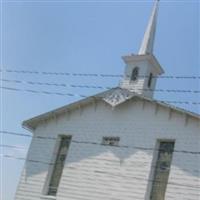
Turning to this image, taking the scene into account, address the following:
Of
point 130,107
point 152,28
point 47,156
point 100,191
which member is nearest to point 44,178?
point 47,156

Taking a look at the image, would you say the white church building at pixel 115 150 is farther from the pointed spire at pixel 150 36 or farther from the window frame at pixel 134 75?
the pointed spire at pixel 150 36

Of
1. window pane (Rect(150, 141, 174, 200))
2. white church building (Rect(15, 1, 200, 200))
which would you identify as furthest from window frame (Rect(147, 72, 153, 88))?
window pane (Rect(150, 141, 174, 200))

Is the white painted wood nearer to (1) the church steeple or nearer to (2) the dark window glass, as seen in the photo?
(2) the dark window glass

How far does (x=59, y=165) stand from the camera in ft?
77.7

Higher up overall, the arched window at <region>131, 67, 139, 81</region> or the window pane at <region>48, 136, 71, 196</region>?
the arched window at <region>131, 67, 139, 81</region>

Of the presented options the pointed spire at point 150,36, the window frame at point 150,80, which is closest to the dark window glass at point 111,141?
the window frame at point 150,80

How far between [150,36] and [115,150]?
1003 cm

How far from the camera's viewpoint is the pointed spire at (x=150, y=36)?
2872 centimetres

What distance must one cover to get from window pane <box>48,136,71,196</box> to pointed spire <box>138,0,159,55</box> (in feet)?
23.8

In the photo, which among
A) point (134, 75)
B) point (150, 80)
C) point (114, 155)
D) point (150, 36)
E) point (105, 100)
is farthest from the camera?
point (150, 36)

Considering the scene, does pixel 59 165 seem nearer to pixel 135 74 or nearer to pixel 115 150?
pixel 115 150

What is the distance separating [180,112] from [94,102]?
15.0 ft

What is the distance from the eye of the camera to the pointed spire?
28.7m

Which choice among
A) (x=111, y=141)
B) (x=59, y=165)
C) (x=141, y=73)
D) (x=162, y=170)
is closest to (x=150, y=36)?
(x=141, y=73)
